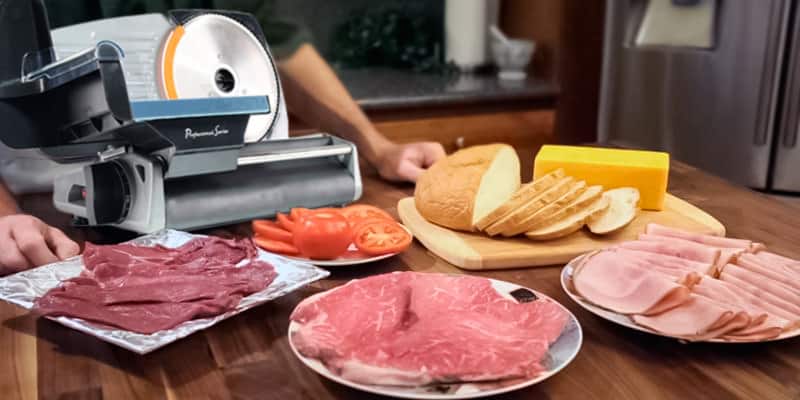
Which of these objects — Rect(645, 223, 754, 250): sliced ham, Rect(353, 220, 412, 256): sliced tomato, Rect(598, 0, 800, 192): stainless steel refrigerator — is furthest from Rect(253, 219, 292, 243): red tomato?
Rect(598, 0, 800, 192): stainless steel refrigerator

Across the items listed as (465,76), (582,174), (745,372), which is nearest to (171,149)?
(582,174)

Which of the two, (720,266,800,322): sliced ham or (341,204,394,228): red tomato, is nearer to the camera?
(720,266,800,322): sliced ham

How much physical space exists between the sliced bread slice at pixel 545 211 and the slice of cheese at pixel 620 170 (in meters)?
0.16

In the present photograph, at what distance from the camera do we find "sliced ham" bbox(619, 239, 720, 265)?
3.22 feet

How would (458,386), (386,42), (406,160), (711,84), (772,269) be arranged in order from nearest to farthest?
(458,386)
(772,269)
(406,160)
(711,84)
(386,42)

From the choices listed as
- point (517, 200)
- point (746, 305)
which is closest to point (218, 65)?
point (517, 200)

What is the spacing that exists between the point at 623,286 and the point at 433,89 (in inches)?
80.3

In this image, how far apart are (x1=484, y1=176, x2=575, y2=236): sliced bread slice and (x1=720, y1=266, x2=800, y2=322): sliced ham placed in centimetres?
34

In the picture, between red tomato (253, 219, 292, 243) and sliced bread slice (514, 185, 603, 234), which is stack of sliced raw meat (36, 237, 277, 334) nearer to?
red tomato (253, 219, 292, 243)

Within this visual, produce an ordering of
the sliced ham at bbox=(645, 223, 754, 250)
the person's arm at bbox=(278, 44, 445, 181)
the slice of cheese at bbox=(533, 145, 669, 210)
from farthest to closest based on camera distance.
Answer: the person's arm at bbox=(278, 44, 445, 181), the slice of cheese at bbox=(533, 145, 669, 210), the sliced ham at bbox=(645, 223, 754, 250)

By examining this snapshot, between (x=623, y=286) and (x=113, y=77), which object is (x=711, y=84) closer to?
(x=623, y=286)

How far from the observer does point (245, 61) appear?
1.35 metres

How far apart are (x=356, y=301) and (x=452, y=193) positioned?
17.4 inches

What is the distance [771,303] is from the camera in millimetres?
891
